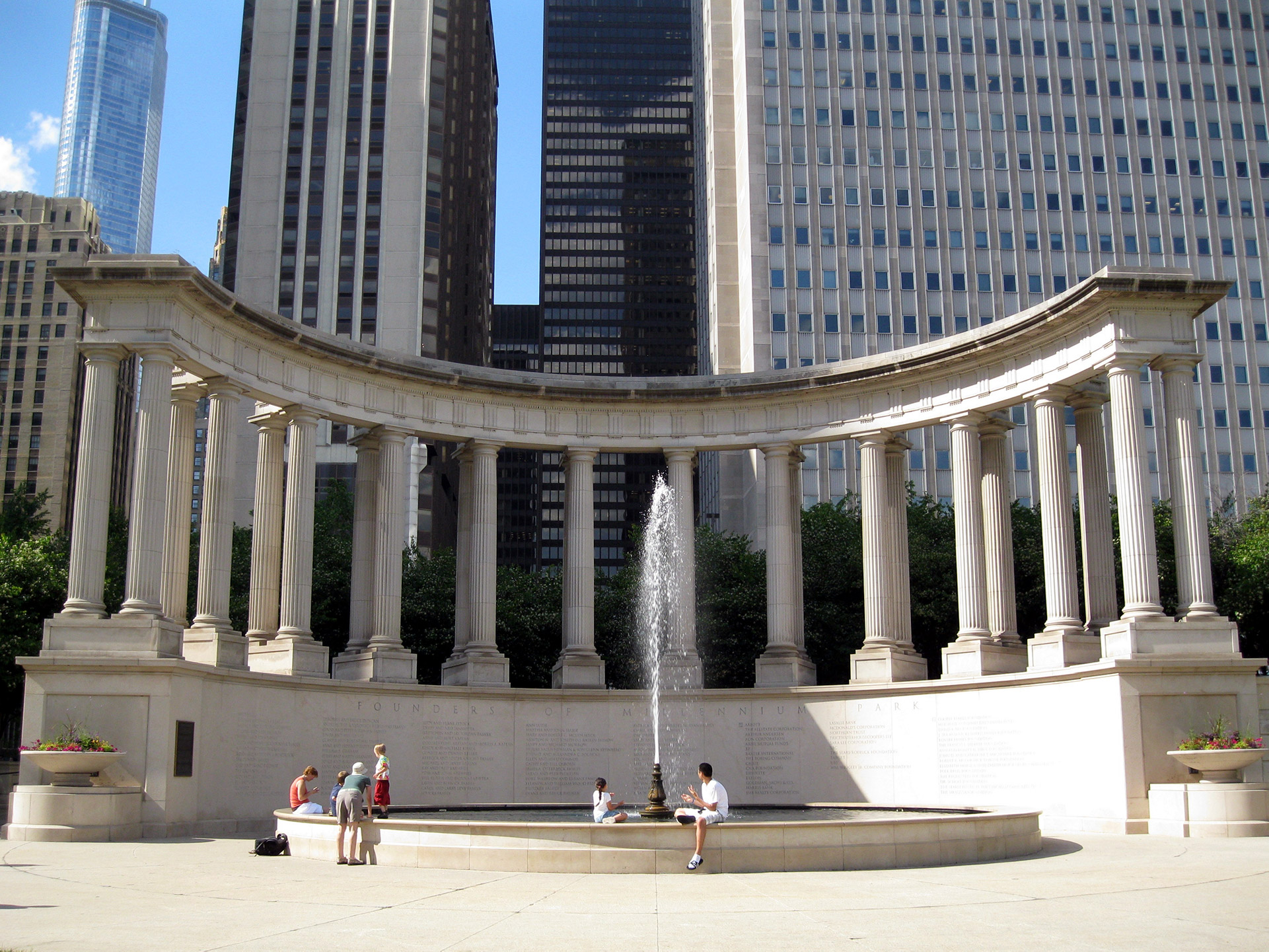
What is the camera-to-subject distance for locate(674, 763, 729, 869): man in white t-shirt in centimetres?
2491

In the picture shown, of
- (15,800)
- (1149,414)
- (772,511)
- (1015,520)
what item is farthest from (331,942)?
(1149,414)

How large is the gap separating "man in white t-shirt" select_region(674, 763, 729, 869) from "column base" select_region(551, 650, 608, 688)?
917 inches

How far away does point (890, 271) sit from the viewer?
130250 mm

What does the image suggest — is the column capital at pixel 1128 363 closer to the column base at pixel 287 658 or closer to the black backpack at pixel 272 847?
the black backpack at pixel 272 847

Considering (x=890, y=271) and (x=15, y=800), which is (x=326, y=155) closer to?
(x=890, y=271)

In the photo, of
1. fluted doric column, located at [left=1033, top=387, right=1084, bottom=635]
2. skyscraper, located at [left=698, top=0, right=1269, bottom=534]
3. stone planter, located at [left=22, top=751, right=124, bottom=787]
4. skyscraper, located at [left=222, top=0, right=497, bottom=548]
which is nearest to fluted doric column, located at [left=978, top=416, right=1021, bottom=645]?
fluted doric column, located at [left=1033, top=387, right=1084, bottom=635]

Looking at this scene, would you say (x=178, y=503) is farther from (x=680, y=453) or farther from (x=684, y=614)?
(x=680, y=453)

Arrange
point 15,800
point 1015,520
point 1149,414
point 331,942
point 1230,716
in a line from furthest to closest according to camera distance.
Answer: point 1149,414, point 1015,520, point 1230,716, point 15,800, point 331,942

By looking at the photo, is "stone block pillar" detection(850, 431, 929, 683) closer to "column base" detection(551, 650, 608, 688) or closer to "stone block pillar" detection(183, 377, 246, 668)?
"column base" detection(551, 650, 608, 688)

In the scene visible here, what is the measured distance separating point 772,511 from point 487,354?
15209cm

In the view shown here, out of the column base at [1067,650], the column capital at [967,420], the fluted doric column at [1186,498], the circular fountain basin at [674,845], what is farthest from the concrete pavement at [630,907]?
the column capital at [967,420]

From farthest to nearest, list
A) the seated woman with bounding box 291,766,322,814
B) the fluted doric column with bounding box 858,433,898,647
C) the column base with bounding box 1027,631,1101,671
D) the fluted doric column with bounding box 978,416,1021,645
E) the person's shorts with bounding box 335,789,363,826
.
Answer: the fluted doric column with bounding box 858,433,898,647, the fluted doric column with bounding box 978,416,1021,645, the column base with bounding box 1027,631,1101,671, the seated woman with bounding box 291,766,322,814, the person's shorts with bounding box 335,789,363,826

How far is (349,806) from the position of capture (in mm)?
26766

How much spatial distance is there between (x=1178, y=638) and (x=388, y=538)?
99.1 feet
